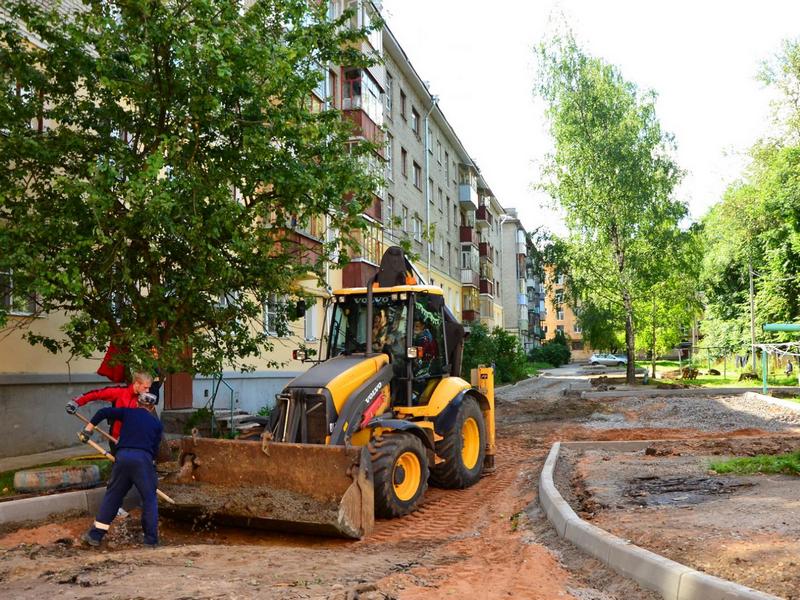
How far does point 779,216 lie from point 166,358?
115ft

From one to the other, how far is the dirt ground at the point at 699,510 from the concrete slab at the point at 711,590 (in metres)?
0.33

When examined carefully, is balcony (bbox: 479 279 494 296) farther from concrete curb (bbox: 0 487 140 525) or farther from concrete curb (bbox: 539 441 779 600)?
concrete curb (bbox: 539 441 779 600)

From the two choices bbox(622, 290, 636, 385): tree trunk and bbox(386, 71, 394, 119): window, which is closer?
bbox(386, 71, 394, 119): window

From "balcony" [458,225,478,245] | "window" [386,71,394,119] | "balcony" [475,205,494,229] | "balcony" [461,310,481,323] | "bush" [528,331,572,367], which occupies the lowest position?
"bush" [528,331,572,367]

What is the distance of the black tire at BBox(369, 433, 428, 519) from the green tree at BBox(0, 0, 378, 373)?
3153mm

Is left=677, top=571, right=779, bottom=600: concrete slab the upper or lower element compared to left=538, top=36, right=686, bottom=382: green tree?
lower

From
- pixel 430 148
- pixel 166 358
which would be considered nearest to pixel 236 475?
pixel 166 358

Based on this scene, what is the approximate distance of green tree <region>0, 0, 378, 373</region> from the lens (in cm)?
857

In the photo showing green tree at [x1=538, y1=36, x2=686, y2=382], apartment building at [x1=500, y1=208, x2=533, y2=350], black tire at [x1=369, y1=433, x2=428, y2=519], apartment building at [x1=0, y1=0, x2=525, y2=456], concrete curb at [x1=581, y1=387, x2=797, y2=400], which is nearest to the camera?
black tire at [x1=369, y1=433, x2=428, y2=519]

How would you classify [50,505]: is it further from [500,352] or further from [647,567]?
[500,352]

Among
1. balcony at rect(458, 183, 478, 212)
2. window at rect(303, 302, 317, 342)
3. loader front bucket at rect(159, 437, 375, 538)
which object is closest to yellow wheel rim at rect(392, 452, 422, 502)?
loader front bucket at rect(159, 437, 375, 538)

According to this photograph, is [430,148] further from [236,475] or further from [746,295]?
[236,475]

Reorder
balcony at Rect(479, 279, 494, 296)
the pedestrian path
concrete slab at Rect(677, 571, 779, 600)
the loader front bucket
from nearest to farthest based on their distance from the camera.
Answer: concrete slab at Rect(677, 571, 779, 600)
the loader front bucket
the pedestrian path
balcony at Rect(479, 279, 494, 296)

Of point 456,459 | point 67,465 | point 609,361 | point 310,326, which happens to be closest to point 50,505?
point 67,465
